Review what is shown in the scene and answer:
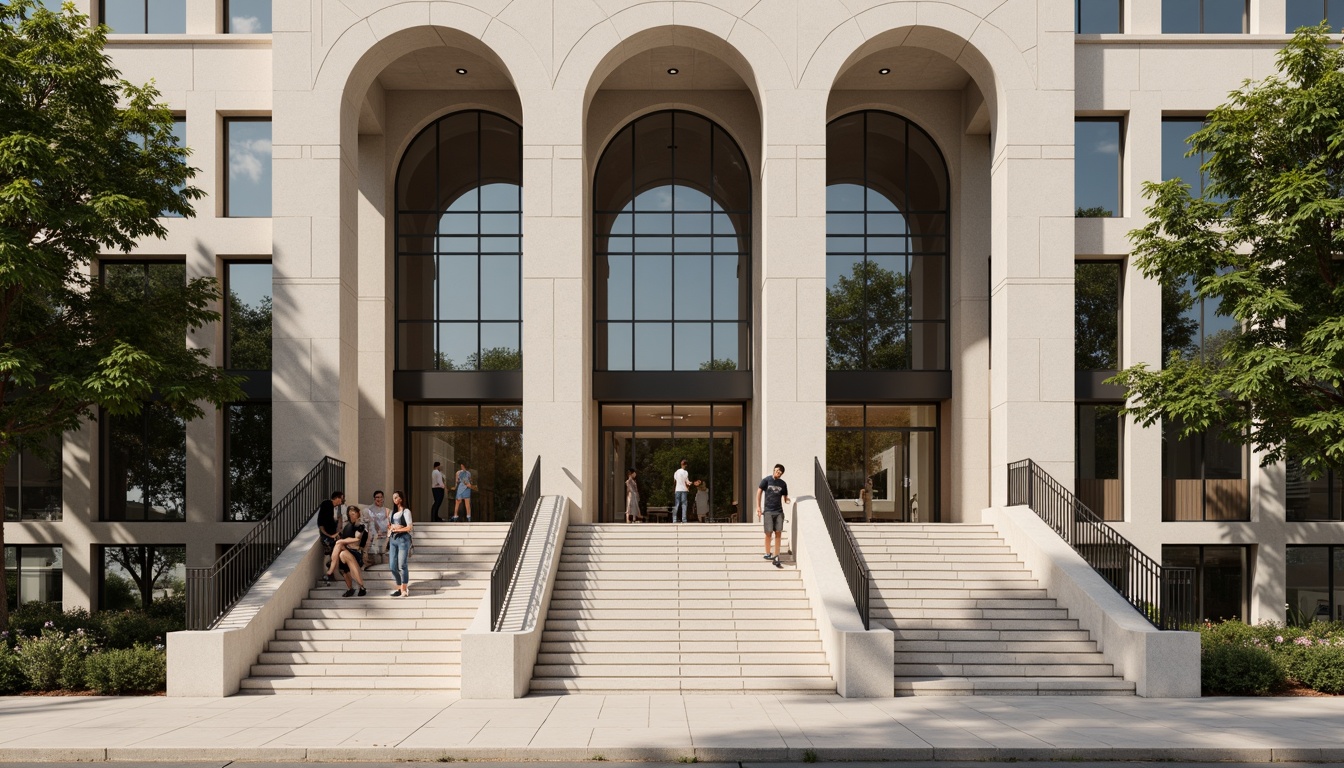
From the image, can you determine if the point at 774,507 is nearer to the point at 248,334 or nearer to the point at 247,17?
the point at 248,334

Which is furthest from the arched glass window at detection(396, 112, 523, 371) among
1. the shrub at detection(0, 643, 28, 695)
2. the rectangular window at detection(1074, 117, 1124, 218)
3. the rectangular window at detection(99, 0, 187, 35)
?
the rectangular window at detection(1074, 117, 1124, 218)

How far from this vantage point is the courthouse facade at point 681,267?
68.0ft

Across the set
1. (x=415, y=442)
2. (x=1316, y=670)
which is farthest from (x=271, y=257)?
(x=1316, y=670)

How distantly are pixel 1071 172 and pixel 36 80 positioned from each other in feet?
61.9

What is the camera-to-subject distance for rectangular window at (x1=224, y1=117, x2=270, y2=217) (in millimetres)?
22891

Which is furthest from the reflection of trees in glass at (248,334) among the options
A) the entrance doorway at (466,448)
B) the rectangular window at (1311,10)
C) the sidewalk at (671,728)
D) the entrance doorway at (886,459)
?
the rectangular window at (1311,10)

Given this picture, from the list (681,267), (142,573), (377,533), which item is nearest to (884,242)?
(681,267)

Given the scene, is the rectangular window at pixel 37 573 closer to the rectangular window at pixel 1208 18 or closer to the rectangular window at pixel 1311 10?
the rectangular window at pixel 1208 18

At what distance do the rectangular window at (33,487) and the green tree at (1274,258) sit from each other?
22028 mm

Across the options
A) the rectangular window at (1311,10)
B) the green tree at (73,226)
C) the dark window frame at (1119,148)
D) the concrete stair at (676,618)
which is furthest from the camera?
the rectangular window at (1311,10)

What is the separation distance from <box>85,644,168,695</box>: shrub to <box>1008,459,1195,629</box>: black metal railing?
14.0 metres

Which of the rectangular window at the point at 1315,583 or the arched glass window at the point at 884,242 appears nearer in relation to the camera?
the rectangular window at the point at 1315,583

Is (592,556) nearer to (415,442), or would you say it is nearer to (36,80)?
(415,442)

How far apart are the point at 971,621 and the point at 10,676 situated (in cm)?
1398
